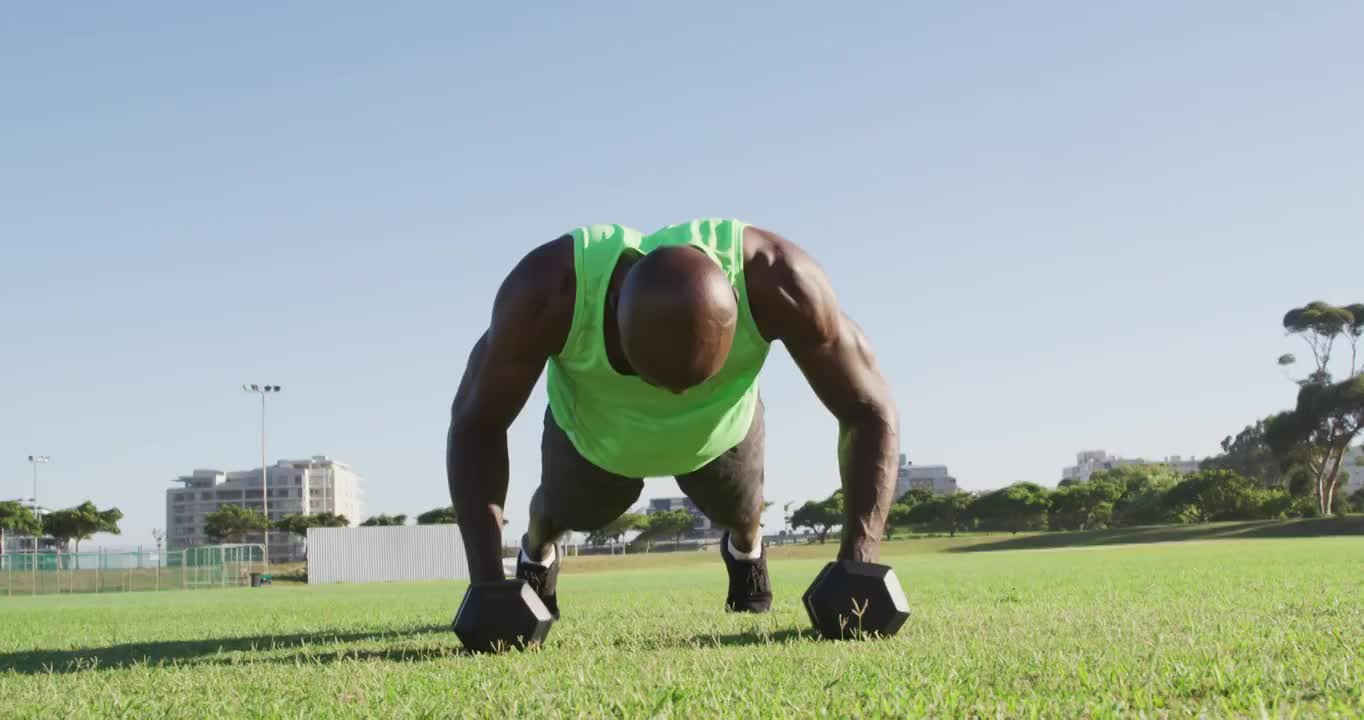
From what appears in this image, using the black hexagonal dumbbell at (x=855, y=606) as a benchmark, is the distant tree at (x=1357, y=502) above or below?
below

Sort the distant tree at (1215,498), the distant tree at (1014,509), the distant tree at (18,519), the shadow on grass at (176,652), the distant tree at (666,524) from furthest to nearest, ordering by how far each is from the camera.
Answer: the distant tree at (666,524), the distant tree at (1014,509), the distant tree at (18,519), the distant tree at (1215,498), the shadow on grass at (176,652)

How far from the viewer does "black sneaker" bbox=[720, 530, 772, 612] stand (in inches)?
219

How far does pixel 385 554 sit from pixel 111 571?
30.3 ft

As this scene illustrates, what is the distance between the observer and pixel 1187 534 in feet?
165

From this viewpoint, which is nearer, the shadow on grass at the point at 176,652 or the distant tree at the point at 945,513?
the shadow on grass at the point at 176,652

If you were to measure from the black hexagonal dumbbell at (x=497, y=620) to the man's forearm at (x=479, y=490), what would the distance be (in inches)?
9.0

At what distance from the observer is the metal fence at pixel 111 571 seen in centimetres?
3812

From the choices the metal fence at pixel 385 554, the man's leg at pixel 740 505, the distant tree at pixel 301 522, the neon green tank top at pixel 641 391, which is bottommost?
the metal fence at pixel 385 554

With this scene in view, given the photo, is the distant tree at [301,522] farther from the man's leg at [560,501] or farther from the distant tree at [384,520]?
the man's leg at [560,501]

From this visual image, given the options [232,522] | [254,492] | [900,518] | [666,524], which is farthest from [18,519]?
[254,492]

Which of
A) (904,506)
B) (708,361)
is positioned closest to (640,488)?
(708,361)

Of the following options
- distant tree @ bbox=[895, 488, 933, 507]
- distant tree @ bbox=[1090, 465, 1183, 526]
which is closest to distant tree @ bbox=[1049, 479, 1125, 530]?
distant tree @ bbox=[1090, 465, 1183, 526]

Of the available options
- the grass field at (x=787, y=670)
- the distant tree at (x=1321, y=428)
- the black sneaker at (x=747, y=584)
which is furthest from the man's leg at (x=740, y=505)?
the distant tree at (x=1321, y=428)

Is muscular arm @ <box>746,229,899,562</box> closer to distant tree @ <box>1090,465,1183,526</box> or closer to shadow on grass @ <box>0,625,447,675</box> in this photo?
shadow on grass @ <box>0,625,447,675</box>
